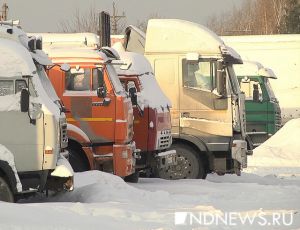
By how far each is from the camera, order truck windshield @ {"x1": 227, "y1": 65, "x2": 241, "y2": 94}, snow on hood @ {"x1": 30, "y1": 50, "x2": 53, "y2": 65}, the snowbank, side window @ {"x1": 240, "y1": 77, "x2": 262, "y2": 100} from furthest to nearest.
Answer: side window @ {"x1": 240, "y1": 77, "x2": 262, "y2": 100} < truck windshield @ {"x1": 227, "y1": 65, "x2": 241, "y2": 94} < snow on hood @ {"x1": 30, "y1": 50, "x2": 53, "y2": 65} < the snowbank

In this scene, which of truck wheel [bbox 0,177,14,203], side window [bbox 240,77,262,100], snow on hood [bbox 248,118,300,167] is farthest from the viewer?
side window [bbox 240,77,262,100]

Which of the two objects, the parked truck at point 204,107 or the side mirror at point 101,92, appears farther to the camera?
the parked truck at point 204,107

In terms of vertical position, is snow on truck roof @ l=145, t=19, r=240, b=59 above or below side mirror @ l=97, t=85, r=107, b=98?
above

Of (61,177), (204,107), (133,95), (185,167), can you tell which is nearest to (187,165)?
(185,167)

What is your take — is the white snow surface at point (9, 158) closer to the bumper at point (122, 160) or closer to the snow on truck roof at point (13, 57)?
the snow on truck roof at point (13, 57)

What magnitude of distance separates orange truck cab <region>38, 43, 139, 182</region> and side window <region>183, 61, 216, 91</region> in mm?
3173

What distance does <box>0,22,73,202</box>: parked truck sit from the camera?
10734mm

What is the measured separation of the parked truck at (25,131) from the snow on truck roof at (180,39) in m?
6.71

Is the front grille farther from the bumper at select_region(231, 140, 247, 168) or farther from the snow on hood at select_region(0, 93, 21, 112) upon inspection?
the snow on hood at select_region(0, 93, 21, 112)

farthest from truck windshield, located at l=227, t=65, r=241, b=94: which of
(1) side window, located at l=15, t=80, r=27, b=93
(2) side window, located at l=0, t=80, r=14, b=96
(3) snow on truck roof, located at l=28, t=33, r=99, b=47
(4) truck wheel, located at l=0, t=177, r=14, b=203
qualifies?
(4) truck wheel, located at l=0, t=177, r=14, b=203

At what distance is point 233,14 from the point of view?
98500 millimetres

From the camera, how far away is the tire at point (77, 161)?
46.5 ft

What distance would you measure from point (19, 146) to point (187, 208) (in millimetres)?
2437

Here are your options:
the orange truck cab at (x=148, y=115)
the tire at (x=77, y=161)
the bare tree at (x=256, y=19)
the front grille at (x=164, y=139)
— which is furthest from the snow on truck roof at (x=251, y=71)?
the bare tree at (x=256, y=19)
